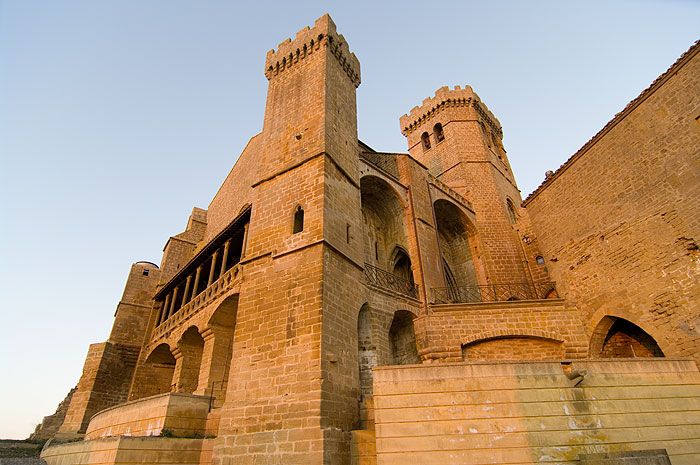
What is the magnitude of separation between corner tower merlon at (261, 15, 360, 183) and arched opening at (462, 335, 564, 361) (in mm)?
6286

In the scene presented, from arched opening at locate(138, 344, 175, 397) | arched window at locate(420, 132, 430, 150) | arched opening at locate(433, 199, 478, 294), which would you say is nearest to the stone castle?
arched opening at locate(433, 199, 478, 294)

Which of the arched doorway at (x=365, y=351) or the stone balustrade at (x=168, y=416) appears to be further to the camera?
Answer: the arched doorway at (x=365, y=351)

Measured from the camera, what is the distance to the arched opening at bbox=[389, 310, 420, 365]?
1219 centimetres

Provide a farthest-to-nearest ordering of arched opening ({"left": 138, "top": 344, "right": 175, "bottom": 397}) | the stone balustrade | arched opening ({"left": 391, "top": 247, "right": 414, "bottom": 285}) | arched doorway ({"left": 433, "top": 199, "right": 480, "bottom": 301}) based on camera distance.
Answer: arched opening ({"left": 138, "top": 344, "right": 175, "bottom": 397}) < arched doorway ({"left": 433, "top": 199, "right": 480, "bottom": 301}) < arched opening ({"left": 391, "top": 247, "right": 414, "bottom": 285}) < the stone balustrade

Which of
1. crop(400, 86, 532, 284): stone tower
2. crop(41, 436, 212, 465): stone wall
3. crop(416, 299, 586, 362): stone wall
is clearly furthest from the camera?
crop(400, 86, 532, 284): stone tower

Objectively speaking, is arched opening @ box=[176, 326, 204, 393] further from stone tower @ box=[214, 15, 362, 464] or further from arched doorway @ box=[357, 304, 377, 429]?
arched doorway @ box=[357, 304, 377, 429]

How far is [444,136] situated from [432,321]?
14903 mm

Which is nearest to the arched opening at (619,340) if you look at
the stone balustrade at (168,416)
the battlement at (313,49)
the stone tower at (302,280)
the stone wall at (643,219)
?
the stone wall at (643,219)

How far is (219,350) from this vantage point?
1189cm

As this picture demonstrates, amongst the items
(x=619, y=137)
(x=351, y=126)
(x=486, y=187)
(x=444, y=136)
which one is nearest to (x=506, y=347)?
(x=619, y=137)

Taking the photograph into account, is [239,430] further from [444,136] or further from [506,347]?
[444,136]

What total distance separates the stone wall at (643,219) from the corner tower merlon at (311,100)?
23.6ft

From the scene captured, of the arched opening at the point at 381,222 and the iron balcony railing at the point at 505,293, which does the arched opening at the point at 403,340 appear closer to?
the arched opening at the point at 381,222

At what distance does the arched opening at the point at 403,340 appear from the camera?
12.2 meters
